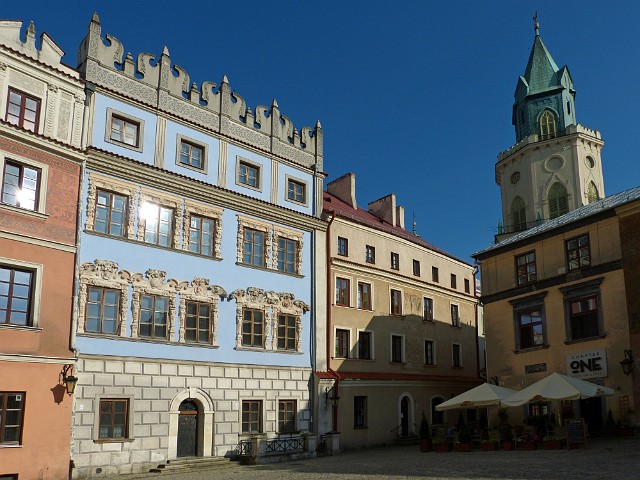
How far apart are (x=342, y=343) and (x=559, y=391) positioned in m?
12.1

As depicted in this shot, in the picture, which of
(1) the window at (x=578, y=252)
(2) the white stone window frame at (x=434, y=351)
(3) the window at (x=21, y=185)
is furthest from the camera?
(2) the white stone window frame at (x=434, y=351)

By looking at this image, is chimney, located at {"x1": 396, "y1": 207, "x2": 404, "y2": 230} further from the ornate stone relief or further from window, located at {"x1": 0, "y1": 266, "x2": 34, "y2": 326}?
window, located at {"x1": 0, "y1": 266, "x2": 34, "y2": 326}

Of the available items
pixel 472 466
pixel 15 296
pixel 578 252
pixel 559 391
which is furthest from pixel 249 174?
pixel 472 466

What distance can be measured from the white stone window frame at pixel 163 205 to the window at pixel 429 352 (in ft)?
60.3

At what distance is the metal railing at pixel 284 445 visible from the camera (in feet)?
87.0

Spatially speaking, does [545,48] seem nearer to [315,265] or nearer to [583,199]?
[583,199]

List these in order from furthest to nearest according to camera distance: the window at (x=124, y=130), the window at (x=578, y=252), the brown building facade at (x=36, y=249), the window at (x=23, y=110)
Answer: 1. the window at (x=578, y=252)
2. the window at (x=124, y=130)
3. the window at (x=23, y=110)
4. the brown building facade at (x=36, y=249)

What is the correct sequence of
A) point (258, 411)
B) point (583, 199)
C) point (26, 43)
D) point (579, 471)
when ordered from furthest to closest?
point (583, 199)
point (258, 411)
point (26, 43)
point (579, 471)

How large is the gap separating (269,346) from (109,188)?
32.2 ft

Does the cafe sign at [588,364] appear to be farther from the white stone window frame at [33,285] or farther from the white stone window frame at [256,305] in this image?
the white stone window frame at [33,285]

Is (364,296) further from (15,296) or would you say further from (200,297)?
(15,296)

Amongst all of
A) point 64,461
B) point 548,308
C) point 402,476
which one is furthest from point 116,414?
point 548,308

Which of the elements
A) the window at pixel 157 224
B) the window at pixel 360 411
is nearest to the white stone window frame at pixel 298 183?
the window at pixel 157 224

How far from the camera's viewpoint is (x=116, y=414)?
899 inches
